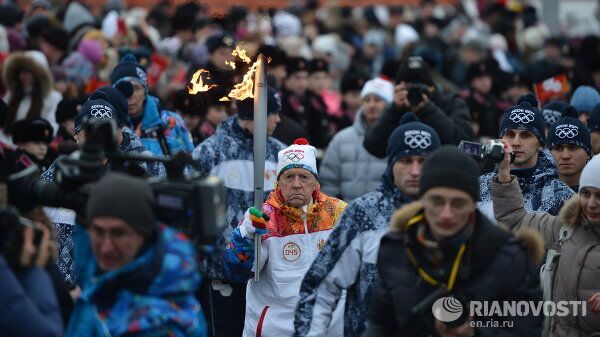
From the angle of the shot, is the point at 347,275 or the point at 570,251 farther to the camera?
the point at 570,251

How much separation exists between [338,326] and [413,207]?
1451mm

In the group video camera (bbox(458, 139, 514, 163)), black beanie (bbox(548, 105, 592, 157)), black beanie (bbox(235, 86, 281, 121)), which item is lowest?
video camera (bbox(458, 139, 514, 163))

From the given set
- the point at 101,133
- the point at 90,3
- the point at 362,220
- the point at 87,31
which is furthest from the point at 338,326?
the point at 90,3

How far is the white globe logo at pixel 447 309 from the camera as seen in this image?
20.2 ft

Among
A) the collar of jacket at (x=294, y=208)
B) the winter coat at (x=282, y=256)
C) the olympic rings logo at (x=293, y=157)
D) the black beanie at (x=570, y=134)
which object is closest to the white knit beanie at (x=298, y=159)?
the olympic rings logo at (x=293, y=157)

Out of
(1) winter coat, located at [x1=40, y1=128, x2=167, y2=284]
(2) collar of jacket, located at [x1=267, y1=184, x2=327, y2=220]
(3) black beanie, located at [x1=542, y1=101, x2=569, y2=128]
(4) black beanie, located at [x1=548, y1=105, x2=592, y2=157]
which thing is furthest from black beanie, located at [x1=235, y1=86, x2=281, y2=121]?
(3) black beanie, located at [x1=542, y1=101, x2=569, y2=128]

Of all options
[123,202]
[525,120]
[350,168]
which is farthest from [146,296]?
[350,168]

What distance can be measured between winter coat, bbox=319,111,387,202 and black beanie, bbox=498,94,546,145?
2567 millimetres

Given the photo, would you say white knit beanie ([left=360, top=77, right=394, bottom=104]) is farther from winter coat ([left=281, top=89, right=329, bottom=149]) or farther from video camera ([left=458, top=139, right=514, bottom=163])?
video camera ([left=458, top=139, right=514, bottom=163])

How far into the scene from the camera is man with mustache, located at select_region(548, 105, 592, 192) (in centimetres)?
981

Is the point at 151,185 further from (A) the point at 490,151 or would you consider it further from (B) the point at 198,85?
(B) the point at 198,85

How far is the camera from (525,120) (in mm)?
9414

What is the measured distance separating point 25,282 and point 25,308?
21cm

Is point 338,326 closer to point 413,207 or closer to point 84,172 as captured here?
point 413,207
